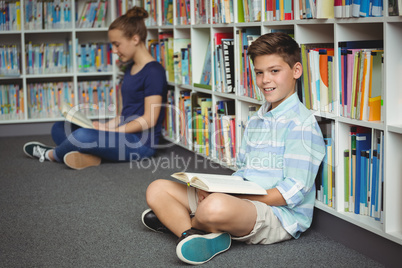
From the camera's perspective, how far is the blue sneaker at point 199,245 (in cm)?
183

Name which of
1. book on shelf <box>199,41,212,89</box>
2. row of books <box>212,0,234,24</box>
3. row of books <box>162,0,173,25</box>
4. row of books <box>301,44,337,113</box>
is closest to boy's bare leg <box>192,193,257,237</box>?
row of books <box>301,44,337,113</box>

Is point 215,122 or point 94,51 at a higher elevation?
point 94,51

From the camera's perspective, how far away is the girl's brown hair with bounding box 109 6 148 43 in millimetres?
3430

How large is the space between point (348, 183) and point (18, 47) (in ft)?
12.6

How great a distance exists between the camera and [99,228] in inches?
90.8

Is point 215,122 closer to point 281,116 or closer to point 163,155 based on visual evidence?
point 163,155

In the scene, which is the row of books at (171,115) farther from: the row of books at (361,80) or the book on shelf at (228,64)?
the row of books at (361,80)

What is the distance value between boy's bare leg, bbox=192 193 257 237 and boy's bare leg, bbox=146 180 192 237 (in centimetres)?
13

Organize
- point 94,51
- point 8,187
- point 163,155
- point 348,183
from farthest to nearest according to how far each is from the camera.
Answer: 1. point 94,51
2. point 163,155
3. point 8,187
4. point 348,183

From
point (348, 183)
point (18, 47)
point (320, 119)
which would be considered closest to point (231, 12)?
point (320, 119)

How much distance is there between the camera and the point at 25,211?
2574 millimetres

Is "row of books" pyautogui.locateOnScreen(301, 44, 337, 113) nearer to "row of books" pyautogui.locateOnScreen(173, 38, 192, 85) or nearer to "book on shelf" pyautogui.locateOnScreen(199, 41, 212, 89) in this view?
Result: "book on shelf" pyautogui.locateOnScreen(199, 41, 212, 89)

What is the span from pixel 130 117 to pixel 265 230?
5.81 feet

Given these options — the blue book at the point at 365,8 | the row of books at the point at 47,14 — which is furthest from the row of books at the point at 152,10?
the blue book at the point at 365,8
